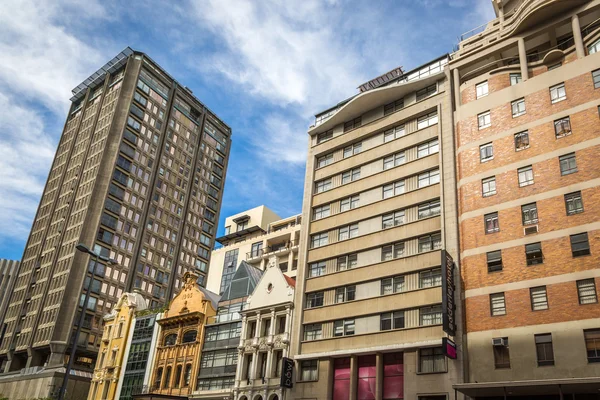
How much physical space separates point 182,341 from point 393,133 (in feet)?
103

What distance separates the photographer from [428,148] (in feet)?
157

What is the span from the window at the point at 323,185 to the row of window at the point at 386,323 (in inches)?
543

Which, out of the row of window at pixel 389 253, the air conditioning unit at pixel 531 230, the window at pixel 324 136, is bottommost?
the air conditioning unit at pixel 531 230

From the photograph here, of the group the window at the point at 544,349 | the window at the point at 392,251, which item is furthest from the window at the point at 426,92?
the window at the point at 544,349

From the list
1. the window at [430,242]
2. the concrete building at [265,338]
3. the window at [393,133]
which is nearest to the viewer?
the window at [430,242]

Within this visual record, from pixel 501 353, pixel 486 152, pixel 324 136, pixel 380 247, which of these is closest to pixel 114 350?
pixel 324 136

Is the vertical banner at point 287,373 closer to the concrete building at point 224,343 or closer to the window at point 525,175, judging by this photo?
the concrete building at point 224,343

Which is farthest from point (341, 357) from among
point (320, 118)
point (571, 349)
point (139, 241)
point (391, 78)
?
point (139, 241)

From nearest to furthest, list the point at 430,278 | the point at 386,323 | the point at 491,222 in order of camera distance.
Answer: the point at 491,222, the point at 430,278, the point at 386,323

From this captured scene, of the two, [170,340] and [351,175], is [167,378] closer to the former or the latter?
[170,340]

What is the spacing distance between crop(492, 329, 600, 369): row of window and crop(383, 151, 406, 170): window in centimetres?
1879

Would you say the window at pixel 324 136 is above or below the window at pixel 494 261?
above

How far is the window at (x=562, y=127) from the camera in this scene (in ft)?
127

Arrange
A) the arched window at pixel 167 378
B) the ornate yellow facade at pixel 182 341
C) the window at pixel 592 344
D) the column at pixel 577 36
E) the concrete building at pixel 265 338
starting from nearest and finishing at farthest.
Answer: the window at pixel 592 344 → the column at pixel 577 36 → the concrete building at pixel 265 338 → the ornate yellow facade at pixel 182 341 → the arched window at pixel 167 378
